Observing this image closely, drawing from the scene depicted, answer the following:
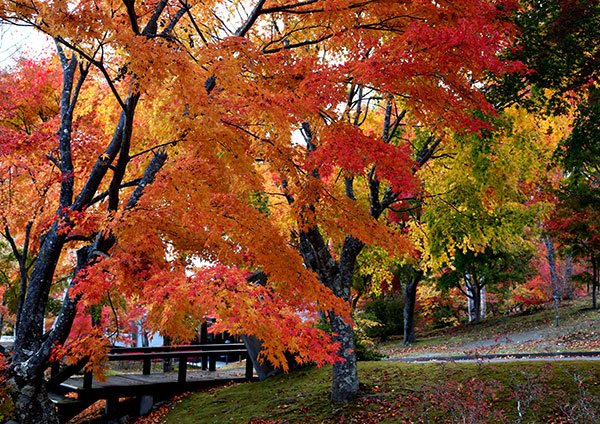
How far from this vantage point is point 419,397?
814cm

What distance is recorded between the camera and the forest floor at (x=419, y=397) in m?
6.46

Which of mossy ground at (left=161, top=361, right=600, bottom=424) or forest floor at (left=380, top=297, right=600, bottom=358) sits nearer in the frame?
mossy ground at (left=161, top=361, right=600, bottom=424)

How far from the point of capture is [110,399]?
11.4 metres

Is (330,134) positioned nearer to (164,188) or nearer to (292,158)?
(292,158)

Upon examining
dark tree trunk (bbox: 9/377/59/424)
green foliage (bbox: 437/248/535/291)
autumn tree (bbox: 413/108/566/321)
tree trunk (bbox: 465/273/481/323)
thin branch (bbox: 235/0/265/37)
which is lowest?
dark tree trunk (bbox: 9/377/59/424)

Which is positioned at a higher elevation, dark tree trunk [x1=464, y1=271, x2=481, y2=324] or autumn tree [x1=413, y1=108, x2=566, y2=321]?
autumn tree [x1=413, y1=108, x2=566, y2=321]

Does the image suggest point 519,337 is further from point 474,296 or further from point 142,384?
point 142,384

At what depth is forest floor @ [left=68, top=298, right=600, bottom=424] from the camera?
6.46 m

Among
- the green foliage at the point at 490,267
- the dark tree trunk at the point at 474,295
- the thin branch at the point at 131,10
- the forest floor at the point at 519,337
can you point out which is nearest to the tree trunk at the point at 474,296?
the dark tree trunk at the point at 474,295

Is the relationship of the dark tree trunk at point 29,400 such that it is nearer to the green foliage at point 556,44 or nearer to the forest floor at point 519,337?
the green foliage at point 556,44

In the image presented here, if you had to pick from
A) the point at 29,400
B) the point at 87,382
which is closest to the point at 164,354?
the point at 87,382

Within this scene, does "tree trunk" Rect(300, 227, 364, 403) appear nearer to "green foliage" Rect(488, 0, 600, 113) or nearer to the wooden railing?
the wooden railing

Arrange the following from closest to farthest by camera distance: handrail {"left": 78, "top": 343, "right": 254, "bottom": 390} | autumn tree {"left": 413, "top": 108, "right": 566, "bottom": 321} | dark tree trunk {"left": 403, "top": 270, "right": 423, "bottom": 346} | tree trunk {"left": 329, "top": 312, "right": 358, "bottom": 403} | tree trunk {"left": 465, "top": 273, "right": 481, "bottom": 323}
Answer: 1. tree trunk {"left": 329, "top": 312, "right": 358, "bottom": 403}
2. autumn tree {"left": 413, "top": 108, "right": 566, "bottom": 321}
3. handrail {"left": 78, "top": 343, "right": 254, "bottom": 390}
4. dark tree trunk {"left": 403, "top": 270, "right": 423, "bottom": 346}
5. tree trunk {"left": 465, "top": 273, "right": 481, "bottom": 323}

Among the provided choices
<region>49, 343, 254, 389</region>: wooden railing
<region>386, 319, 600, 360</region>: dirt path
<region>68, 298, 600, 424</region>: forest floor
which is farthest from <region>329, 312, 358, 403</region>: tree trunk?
<region>386, 319, 600, 360</region>: dirt path
